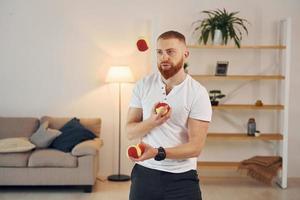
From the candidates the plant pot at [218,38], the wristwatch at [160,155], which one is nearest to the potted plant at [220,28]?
the plant pot at [218,38]

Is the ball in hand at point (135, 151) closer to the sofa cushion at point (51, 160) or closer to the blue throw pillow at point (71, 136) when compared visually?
the sofa cushion at point (51, 160)

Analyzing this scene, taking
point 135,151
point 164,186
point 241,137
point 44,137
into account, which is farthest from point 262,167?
point 135,151

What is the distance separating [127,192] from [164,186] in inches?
122

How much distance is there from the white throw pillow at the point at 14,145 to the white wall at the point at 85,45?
80 centimetres

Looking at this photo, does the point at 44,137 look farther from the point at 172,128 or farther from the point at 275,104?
the point at 172,128

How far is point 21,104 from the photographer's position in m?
5.50

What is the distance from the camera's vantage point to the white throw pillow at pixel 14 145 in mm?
4629

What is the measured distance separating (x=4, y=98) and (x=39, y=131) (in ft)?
2.79

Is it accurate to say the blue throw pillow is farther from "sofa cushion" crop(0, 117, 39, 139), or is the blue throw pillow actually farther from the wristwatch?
the wristwatch

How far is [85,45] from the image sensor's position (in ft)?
17.9

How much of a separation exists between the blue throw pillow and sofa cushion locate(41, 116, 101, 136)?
5.3 inches

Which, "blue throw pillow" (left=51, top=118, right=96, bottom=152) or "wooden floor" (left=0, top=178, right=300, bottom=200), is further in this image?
"blue throw pillow" (left=51, top=118, right=96, bottom=152)

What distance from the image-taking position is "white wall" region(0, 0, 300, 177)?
5391 millimetres

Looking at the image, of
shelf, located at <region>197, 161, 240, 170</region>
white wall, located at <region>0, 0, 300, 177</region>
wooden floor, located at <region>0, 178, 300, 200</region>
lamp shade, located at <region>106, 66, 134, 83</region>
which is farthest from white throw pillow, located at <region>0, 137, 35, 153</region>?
shelf, located at <region>197, 161, 240, 170</region>
